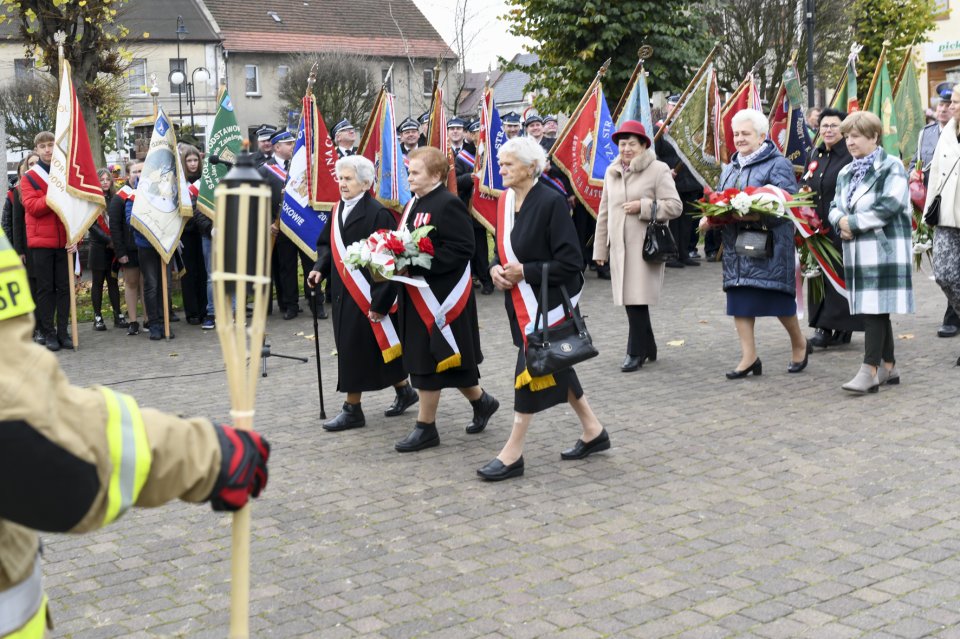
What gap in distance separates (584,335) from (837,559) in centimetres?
192

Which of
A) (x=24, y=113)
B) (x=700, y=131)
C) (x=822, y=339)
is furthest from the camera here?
(x=24, y=113)

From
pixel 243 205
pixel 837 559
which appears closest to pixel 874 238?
pixel 837 559

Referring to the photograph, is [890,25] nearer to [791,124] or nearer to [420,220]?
[791,124]

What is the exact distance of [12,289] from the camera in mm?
2201

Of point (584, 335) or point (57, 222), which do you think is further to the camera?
point (57, 222)

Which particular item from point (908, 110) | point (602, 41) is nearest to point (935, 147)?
point (908, 110)

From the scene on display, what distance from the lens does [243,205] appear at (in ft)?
8.46

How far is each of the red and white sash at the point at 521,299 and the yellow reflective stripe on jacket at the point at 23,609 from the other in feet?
13.4

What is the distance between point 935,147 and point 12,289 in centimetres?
1046

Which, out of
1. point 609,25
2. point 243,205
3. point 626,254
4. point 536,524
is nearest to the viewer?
point 243,205

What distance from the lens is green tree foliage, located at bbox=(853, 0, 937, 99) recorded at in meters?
29.5

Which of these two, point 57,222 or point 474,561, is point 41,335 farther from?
point 474,561

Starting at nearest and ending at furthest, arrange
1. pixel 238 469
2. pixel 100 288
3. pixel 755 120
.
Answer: pixel 238 469 → pixel 755 120 → pixel 100 288

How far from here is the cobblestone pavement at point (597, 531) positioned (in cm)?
454
